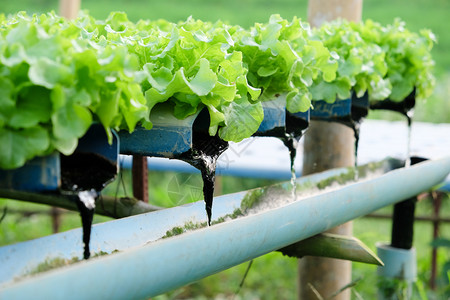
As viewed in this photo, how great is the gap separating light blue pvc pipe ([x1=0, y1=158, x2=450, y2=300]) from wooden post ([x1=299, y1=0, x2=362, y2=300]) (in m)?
0.47

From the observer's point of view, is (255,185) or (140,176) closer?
(140,176)

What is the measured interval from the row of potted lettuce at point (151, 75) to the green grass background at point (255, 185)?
10.9 inches

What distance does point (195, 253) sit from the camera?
0.99m

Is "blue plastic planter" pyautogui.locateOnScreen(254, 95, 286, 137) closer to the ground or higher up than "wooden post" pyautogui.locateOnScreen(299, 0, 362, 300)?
higher up

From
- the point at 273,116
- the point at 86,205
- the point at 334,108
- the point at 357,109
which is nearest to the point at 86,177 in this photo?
the point at 86,205

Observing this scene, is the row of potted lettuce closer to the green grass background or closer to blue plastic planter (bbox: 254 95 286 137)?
blue plastic planter (bbox: 254 95 286 137)

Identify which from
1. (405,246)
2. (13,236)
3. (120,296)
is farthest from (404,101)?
(13,236)

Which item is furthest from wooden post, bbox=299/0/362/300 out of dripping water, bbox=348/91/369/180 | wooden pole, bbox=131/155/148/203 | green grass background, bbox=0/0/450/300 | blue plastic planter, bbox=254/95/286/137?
blue plastic planter, bbox=254/95/286/137

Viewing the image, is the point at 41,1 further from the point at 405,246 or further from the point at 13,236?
the point at 405,246

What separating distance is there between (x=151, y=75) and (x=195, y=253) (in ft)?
1.05

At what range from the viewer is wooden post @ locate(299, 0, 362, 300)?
7.14ft

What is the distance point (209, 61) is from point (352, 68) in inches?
27.7

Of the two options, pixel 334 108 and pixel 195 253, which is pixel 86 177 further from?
pixel 334 108

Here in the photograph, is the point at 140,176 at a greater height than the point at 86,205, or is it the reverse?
the point at 86,205
